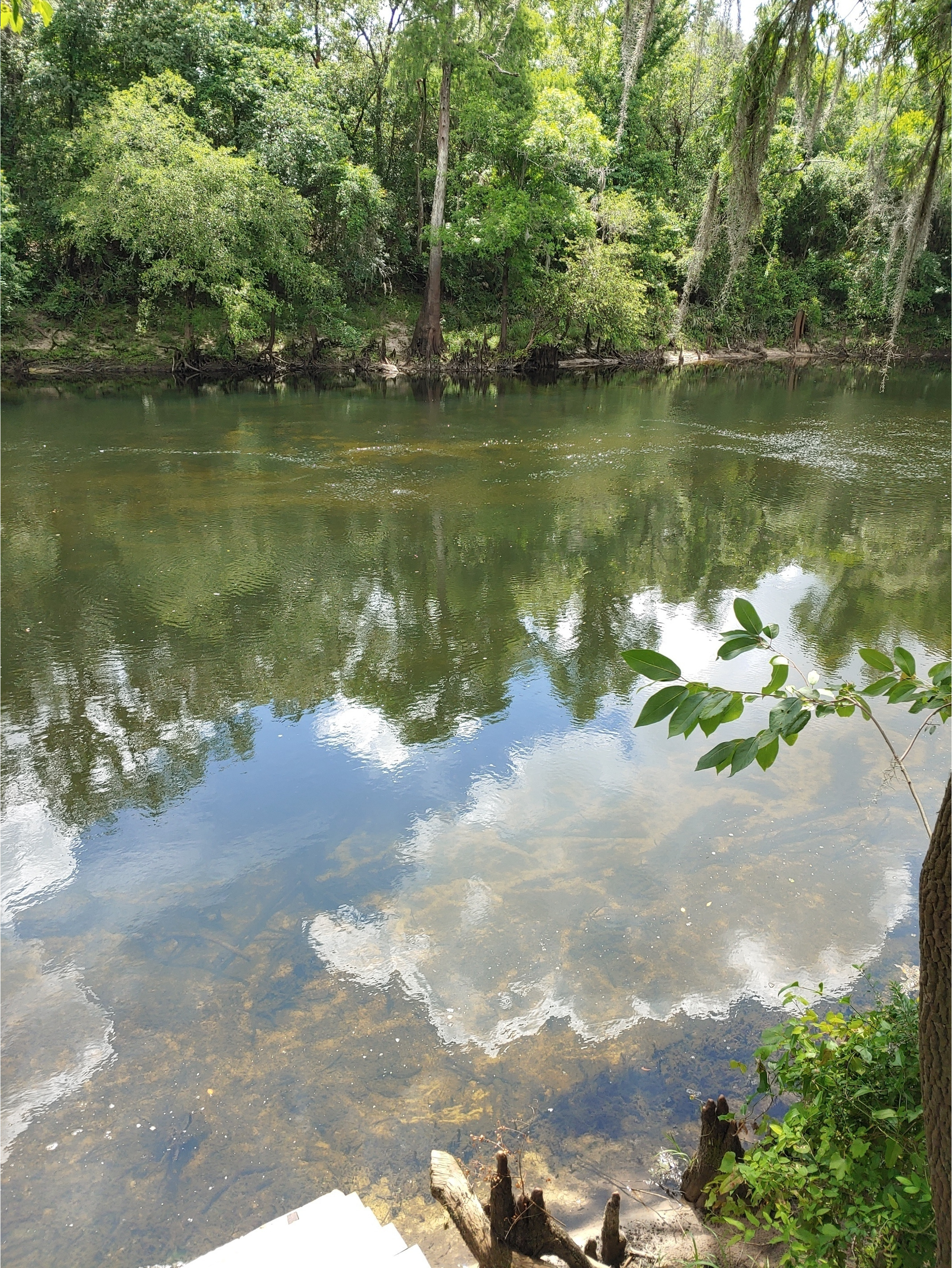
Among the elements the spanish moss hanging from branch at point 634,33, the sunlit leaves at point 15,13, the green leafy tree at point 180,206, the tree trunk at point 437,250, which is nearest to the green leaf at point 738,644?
the sunlit leaves at point 15,13

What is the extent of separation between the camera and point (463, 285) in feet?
101

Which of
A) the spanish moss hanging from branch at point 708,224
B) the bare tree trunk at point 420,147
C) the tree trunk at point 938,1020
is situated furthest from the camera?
the bare tree trunk at point 420,147

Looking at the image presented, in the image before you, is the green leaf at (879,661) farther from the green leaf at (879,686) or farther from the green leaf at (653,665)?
the green leaf at (653,665)

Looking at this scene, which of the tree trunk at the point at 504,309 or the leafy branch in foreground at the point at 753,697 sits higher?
the tree trunk at the point at 504,309

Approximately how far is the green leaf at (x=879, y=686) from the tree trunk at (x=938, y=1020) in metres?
0.22

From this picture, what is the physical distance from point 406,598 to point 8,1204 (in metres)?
5.80

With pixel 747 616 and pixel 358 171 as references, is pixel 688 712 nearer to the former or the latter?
pixel 747 616

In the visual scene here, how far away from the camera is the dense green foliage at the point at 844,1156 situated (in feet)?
6.50

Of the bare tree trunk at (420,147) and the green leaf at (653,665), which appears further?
the bare tree trunk at (420,147)

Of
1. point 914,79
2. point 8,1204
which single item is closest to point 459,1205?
point 8,1204

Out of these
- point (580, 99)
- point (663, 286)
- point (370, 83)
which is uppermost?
point (370, 83)

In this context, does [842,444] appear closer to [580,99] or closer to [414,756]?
[414,756]

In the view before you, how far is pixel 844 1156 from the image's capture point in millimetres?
2174

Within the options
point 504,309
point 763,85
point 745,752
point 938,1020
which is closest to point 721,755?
point 745,752
